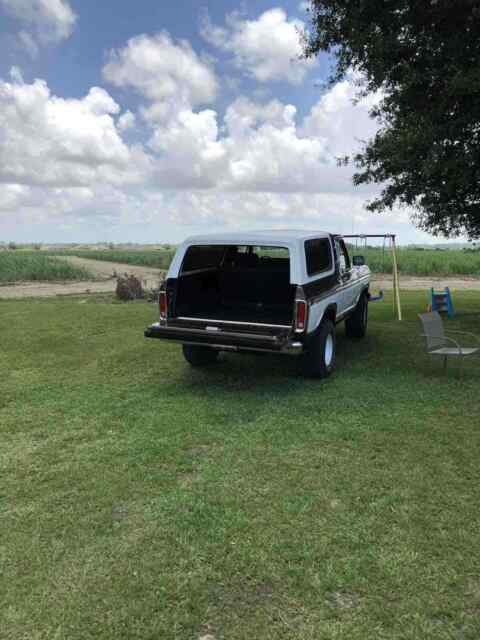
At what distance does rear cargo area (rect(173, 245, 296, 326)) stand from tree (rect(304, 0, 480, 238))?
10.7 feet

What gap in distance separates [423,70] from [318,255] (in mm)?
4457

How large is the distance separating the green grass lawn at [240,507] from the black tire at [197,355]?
547 mm

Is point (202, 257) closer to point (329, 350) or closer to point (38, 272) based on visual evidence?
point (329, 350)

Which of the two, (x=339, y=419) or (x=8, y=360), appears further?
(x=8, y=360)

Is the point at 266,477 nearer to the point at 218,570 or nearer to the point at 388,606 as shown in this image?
the point at 218,570

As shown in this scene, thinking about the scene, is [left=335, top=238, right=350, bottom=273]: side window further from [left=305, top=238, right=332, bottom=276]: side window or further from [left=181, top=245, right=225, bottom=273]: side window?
[left=181, top=245, right=225, bottom=273]: side window

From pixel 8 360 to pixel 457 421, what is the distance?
24.1 ft

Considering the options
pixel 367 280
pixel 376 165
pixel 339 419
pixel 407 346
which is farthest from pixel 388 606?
pixel 376 165

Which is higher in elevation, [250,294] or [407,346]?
[250,294]

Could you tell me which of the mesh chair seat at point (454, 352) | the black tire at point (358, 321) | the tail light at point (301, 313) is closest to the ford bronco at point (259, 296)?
the tail light at point (301, 313)

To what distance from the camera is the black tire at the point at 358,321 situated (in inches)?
392

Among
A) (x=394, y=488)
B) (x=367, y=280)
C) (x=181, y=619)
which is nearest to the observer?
(x=181, y=619)

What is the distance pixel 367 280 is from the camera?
33.4 feet

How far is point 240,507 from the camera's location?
3727 millimetres
